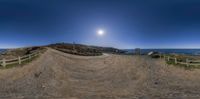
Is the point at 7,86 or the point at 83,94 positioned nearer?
the point at 83,94

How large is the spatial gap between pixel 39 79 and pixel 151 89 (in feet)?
35.3

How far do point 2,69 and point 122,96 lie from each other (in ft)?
51.2

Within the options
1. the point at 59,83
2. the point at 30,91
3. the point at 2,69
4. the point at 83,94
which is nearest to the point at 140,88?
the point at 83,94

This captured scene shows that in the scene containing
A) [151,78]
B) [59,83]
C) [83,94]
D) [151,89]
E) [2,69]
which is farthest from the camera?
[2,69]

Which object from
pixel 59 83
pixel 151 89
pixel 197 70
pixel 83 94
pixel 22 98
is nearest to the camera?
pixel 22 98

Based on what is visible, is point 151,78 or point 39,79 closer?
point 39,79

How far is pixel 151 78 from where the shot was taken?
23.5m

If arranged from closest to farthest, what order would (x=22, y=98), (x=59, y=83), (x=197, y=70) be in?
1. (x=22, y=98)
2. (x=59, y=83)
3. (x=197, y=70)

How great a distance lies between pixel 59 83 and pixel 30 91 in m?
3.91

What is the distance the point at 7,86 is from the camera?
1897 cm

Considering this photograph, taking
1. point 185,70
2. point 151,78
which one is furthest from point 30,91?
point 185,70

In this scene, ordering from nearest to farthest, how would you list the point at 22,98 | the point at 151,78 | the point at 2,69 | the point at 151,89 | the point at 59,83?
the point at 22,98, the point at 151,89, the point at 59,83, the point at 151,78, the point at 2,69

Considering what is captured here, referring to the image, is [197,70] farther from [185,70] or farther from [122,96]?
[122,96]

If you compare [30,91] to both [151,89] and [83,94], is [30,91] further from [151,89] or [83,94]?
[151,89]
